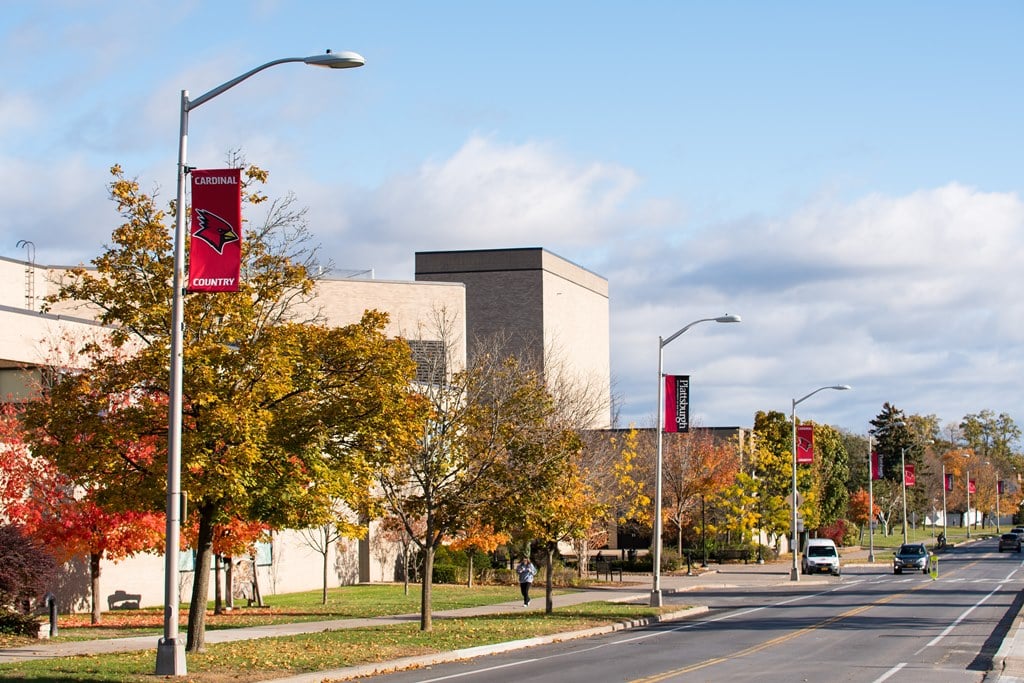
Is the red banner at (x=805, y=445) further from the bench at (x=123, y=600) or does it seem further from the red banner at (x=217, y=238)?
the red banner at (x=217, y=238)

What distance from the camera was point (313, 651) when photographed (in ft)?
76.4

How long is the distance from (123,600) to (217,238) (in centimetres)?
2101

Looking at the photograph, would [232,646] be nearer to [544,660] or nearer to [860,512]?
[544,660]

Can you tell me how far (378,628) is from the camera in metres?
29.0

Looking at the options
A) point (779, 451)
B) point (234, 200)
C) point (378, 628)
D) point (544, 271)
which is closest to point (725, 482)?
point (779, 451)

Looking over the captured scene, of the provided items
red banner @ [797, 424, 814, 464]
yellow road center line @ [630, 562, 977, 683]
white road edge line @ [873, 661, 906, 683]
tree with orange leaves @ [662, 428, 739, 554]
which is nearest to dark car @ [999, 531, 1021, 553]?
tree with orange leaves @ [662, 428, 739, 554]

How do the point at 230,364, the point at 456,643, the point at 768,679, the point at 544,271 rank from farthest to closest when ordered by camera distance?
the point at 544,271 < the point at 456,643 < the point at 230,364 < the point at 768,679

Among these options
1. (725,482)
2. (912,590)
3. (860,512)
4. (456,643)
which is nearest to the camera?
(456,643)

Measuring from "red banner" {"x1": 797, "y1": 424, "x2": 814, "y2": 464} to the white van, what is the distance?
764cm

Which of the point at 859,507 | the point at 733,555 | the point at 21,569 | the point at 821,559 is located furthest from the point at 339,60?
the point at 859,507

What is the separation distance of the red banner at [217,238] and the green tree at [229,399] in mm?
3223

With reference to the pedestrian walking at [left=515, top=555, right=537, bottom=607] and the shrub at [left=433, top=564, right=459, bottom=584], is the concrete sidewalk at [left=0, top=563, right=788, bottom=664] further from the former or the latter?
the shrub at [left=433, top=564, right=459, bottom=584]

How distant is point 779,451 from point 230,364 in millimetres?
63128

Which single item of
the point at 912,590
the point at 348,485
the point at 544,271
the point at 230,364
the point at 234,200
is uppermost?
the point at 544,271
